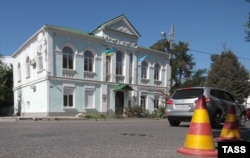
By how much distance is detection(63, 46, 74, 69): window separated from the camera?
30.4 metres

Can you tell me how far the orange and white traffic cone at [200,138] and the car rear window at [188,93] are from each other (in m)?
7.89

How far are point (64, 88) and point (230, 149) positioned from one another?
88.7ft

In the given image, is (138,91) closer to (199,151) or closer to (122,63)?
(122,63)

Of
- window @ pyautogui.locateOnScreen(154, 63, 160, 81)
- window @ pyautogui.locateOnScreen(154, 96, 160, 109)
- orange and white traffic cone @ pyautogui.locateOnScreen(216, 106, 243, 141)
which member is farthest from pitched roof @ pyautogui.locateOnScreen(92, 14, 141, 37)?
orange and white traffic cone @ pyautogui.locateOnScreen(216, 106, 243, 141)

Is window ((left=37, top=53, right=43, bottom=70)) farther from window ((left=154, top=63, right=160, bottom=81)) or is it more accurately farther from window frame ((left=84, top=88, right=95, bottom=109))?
window ((left=154, top=63, right=160, bottom=81))

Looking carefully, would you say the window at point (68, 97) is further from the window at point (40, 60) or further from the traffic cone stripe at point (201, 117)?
the traffic cone stripe at point (201, 117)

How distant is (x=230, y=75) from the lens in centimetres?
3928

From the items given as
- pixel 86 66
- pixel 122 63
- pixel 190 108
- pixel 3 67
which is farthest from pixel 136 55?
pixel 190 108

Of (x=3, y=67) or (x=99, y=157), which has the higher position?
(x=3, y=67)

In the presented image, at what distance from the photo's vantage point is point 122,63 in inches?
1398

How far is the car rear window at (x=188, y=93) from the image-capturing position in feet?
45.6

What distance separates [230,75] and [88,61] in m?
17.8

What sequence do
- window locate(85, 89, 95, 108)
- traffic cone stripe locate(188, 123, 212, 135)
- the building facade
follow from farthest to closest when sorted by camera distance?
window locate(85, 89, 95, 108) < the building facade < traffic cone stripe locate(188, 123, 212, 135)

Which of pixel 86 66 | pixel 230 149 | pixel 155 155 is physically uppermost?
pixel 86 66
